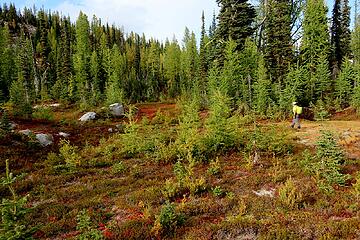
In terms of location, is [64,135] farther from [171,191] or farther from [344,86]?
[344,86]

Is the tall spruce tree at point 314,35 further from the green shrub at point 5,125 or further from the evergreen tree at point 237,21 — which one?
the green shrub at point 5,125

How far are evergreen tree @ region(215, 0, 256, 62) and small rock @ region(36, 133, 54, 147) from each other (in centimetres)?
2291

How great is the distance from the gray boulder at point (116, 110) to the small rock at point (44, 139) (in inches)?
670

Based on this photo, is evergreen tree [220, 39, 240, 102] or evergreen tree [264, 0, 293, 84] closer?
evergreen tree [220, 39, 240, 102]

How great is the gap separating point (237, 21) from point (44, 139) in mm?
25406

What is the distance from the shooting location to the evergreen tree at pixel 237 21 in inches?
1486

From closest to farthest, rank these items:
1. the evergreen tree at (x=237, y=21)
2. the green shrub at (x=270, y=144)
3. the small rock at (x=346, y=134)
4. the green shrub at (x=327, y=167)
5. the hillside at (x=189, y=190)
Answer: the hillside at (x=189, y=190)
the green shrub at (x=327, y=167)
the green shrub at (x=270, y=144)
the small rock at (x=346, y=134)
the evergreen tree at (x=237, y=21)

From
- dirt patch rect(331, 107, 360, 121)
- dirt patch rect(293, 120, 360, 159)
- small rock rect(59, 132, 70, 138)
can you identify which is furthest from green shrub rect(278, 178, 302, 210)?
dirt patch rect(331, 107, 360, 121)

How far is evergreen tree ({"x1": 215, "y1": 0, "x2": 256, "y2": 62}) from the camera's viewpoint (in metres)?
37.8

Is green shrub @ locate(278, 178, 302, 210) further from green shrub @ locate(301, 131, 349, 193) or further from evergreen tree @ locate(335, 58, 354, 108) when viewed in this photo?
evergreen tree @ locate(335, 58, 354, 108)

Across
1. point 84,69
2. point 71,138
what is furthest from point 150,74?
point 71,138

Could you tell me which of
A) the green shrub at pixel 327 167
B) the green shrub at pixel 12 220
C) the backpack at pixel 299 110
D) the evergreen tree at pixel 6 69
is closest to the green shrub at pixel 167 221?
the green shrub at pixel 12 220

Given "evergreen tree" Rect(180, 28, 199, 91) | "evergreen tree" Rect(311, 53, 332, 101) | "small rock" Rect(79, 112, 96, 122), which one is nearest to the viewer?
"evergreen tree" Rect(311, 53, 332, 101)

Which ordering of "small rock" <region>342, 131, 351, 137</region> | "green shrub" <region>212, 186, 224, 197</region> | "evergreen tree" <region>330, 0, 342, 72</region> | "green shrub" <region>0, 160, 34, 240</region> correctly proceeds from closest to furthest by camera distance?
"green shrub" <region>0, 160, 34, 240</region> → "green shrub" <region>212, 186, 224, 197</region> → "small rock" <region>342, 131, 351, 137</region> → "evergreen tree" <region>330, 0, 342, 72</region>
